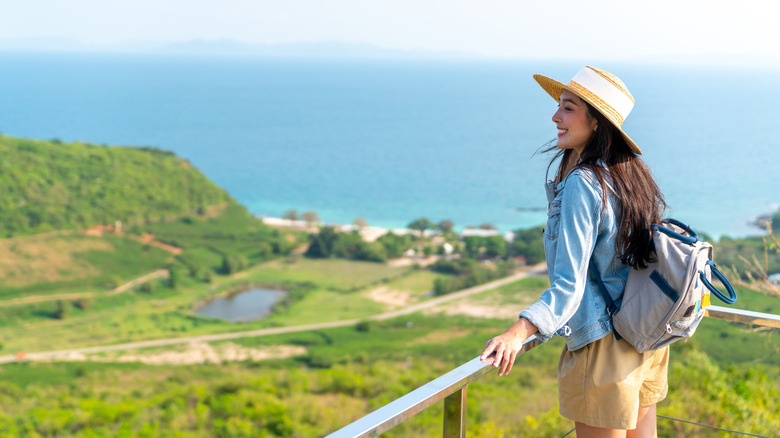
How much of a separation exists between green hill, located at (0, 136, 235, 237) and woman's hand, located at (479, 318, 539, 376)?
53967mm

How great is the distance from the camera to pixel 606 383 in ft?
4.83

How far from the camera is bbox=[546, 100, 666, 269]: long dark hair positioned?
1429 millimetres

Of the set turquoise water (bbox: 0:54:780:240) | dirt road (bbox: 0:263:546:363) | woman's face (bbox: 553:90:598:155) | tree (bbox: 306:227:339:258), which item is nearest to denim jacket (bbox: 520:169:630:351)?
woman's face (bbox: 553:90:598:155)

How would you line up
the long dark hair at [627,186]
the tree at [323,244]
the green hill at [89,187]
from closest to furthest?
the long dark hair at [627,186], the tree at [323,244], the green hill at [89,187]

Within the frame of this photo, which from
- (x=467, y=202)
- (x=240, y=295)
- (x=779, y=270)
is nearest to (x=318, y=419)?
(x=779, y=270)

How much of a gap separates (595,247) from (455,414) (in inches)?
18.0

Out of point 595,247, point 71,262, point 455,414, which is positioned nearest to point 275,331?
point 71,262

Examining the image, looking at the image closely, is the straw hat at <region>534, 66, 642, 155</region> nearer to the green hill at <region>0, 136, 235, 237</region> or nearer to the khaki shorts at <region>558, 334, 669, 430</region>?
the khaki shorts at <region>558, 334, 669, 430</region>

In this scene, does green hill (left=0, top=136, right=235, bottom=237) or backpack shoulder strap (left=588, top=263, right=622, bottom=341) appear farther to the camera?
green hill (left=0, top=136, right=235, bottom=237)

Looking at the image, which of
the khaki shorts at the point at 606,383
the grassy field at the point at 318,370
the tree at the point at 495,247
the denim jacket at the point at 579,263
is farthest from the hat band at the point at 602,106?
the tree at the point at 495,247

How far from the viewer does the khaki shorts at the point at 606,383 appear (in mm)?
1474

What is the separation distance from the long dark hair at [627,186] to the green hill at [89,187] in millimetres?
53946

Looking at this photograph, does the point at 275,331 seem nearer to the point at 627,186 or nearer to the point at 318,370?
the point at 318,370

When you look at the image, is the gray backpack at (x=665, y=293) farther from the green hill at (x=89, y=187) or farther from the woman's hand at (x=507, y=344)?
the green hill at (x=89, y=187)
